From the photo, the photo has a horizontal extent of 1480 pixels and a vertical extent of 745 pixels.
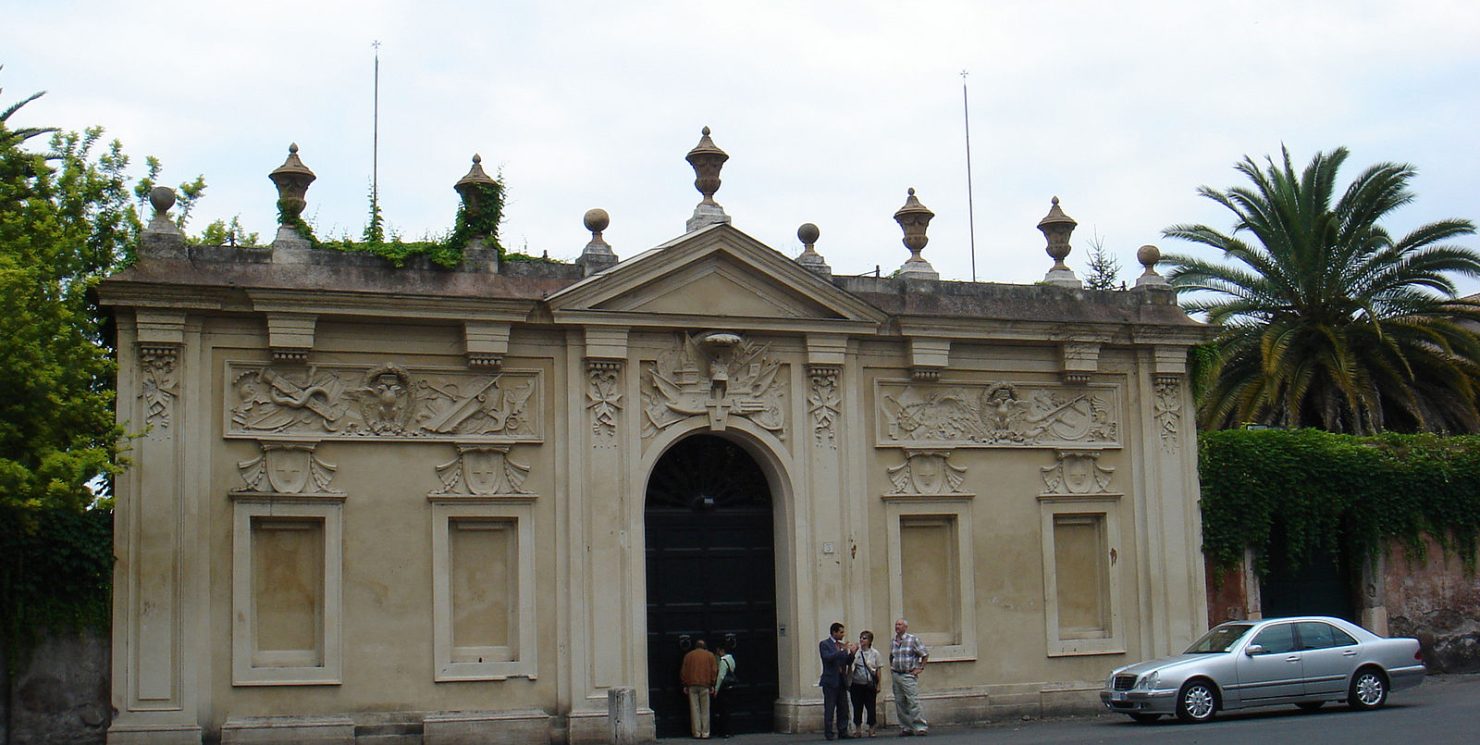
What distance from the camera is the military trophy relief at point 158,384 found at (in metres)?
17.2

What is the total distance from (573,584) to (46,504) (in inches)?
238

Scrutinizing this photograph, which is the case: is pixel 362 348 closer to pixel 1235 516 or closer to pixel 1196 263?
pixel 1235 516

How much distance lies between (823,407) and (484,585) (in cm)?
479

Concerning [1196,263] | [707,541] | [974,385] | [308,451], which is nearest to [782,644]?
[707,541]

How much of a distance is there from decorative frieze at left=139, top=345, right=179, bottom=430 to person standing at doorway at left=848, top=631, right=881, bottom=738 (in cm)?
830

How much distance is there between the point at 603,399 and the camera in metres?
19.1

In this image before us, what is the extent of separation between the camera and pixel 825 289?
1984 centimetres

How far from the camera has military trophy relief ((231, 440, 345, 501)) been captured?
17.7 meters

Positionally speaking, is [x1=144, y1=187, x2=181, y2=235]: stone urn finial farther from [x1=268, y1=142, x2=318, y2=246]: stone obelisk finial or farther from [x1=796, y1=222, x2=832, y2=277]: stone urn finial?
[x1=796, y1=222, x2=832, y2=277]: stone urn finial

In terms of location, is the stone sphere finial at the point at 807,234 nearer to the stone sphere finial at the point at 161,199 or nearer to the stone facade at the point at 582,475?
the stone facade at the point at 582,475

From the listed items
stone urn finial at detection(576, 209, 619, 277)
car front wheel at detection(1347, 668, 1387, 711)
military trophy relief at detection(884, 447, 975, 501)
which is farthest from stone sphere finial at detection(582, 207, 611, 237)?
car front wheel at detection(1347, 668, 1387, 711)

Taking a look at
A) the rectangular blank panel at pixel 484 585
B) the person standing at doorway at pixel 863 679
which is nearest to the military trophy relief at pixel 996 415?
the person standing at doorway at pixel 863 679

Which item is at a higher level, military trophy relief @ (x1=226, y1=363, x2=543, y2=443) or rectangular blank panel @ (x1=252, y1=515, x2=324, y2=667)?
military trophy relief @ (x1=226, y1=363, x2=543, y2=443)

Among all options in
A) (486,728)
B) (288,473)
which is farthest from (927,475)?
(288,473)
